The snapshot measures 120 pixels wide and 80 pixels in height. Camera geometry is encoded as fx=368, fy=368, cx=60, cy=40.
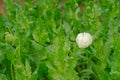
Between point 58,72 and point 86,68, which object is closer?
point 58,72

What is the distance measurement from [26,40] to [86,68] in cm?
35

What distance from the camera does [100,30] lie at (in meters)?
1.98

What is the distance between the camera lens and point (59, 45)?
1.64 m

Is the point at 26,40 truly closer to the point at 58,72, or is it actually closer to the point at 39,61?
the point at 39,61

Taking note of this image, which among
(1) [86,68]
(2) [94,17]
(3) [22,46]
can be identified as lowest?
(1) [86,68]

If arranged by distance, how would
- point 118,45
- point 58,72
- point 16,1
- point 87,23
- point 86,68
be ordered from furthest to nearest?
point 16,1 → point 87,23 → point 86,68 → point 118,45 → point 58,72

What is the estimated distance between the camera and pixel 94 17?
1977mm

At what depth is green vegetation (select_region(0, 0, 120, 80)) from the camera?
1669 millimetres

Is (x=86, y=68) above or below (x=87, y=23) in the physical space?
below

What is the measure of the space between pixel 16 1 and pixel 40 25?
2.44ft

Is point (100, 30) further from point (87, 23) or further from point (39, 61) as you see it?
point (39, 61)

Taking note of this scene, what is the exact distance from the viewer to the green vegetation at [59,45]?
167 cm

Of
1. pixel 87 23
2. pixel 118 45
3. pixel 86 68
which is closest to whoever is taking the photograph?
pixel 118 45

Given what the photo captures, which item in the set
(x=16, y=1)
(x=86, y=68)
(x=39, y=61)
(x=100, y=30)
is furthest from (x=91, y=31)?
(x=16, y=1)
